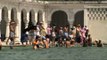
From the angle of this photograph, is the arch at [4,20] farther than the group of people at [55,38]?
Yes

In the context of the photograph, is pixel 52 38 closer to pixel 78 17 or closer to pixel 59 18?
pixel 78 17

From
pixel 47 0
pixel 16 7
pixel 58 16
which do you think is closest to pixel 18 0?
pixel 16 7

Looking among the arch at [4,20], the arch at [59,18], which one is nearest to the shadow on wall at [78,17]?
the arch at [59,18]

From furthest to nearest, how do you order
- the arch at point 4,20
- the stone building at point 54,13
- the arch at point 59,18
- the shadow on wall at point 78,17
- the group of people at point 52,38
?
the arch at point 59,18, the shadow on wall at point 78,17, the stone building at point 54,13, the arch at point 4,20, the group of people at point 52,38

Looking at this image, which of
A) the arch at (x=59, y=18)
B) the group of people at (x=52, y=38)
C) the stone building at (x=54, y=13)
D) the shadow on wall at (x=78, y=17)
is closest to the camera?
the group of people at (x=52, y=38)

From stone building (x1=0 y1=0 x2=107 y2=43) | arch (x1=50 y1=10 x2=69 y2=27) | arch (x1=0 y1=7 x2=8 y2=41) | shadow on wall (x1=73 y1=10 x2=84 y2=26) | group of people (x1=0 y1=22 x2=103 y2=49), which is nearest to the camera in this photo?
group of people (x1=0 y1=22 x2=103 y2=49)

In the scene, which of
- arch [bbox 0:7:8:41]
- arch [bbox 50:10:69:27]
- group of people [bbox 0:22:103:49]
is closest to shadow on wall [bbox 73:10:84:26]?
arch [bbox 50:10:69:27]

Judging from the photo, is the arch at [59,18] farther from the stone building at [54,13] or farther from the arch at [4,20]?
the arch at [4,20]

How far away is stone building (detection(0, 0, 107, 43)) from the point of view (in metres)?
39.3

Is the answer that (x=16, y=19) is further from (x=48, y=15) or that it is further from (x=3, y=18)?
(x=48, y=15)

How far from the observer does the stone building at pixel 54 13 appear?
129 feet

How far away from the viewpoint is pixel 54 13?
159 feet

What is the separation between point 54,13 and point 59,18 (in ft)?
3.58

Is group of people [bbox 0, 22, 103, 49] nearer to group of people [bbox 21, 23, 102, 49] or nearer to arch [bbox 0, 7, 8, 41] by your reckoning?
group of people [bbox 21, 23, 102, 49]
